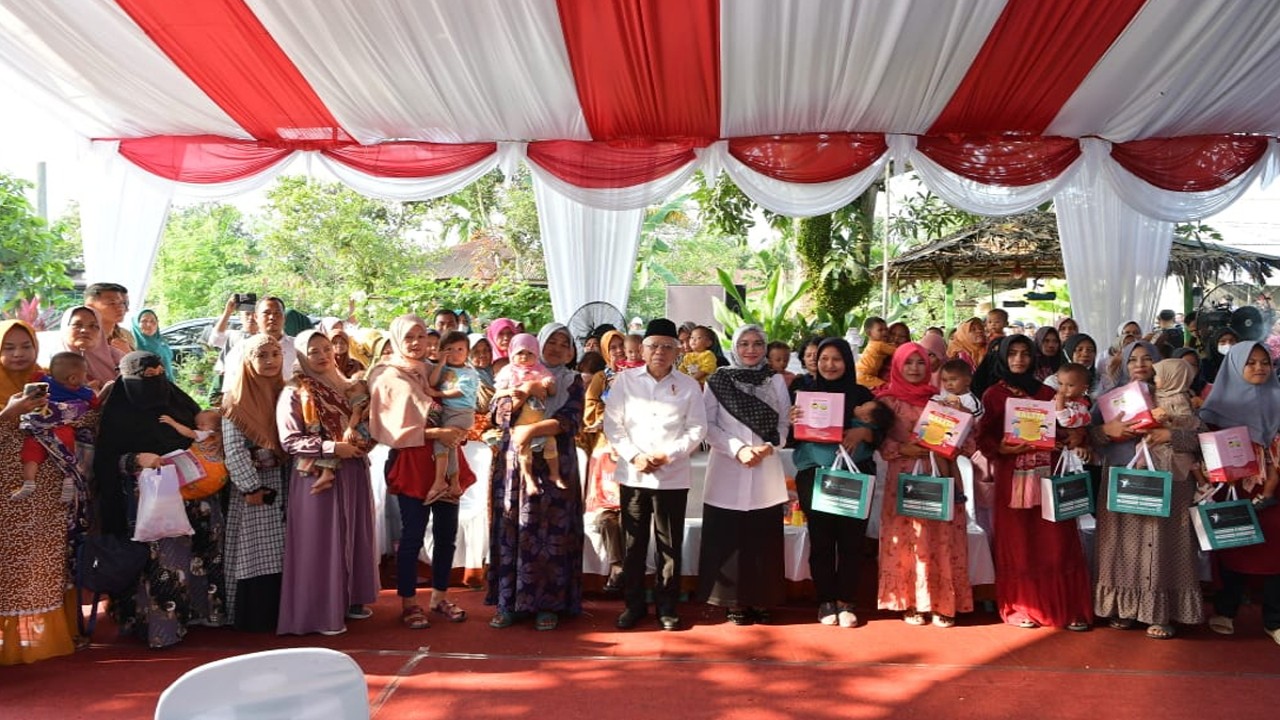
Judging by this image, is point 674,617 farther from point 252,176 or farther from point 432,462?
point 252,176

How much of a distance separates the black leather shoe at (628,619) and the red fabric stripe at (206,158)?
5.45 m

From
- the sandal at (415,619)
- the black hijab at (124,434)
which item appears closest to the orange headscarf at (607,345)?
the sandal at (415,619)

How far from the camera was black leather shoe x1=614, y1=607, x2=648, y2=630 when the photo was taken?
4.06 metres

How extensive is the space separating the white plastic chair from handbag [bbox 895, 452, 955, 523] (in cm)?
305

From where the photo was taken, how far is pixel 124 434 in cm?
363

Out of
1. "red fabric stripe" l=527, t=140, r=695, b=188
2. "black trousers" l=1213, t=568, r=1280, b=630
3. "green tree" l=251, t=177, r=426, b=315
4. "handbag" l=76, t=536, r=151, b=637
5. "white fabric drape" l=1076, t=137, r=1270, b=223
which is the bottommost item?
"black trousers" l=1213, t=568, r=1280, b=630

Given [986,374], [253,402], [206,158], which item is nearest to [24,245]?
[206,158]

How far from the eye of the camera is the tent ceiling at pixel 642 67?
520 centimetres

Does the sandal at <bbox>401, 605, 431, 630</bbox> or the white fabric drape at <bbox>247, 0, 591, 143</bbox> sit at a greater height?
the white fabric drape at <bbox>247, 0, 591, 143</bbox>

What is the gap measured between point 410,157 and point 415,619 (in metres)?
4.67

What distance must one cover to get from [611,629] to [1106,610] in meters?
2.39

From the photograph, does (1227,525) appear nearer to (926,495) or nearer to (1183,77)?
(926,495)

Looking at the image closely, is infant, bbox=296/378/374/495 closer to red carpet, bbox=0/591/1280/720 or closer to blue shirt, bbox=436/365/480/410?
blue shirt, bbox=436/365/480/410

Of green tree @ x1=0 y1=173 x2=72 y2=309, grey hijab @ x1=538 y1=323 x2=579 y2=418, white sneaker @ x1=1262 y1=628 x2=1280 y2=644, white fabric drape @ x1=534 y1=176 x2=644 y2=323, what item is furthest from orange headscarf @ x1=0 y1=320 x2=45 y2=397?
white sneaker @ x1=1262 y1=628 x2=1280 y2=644
